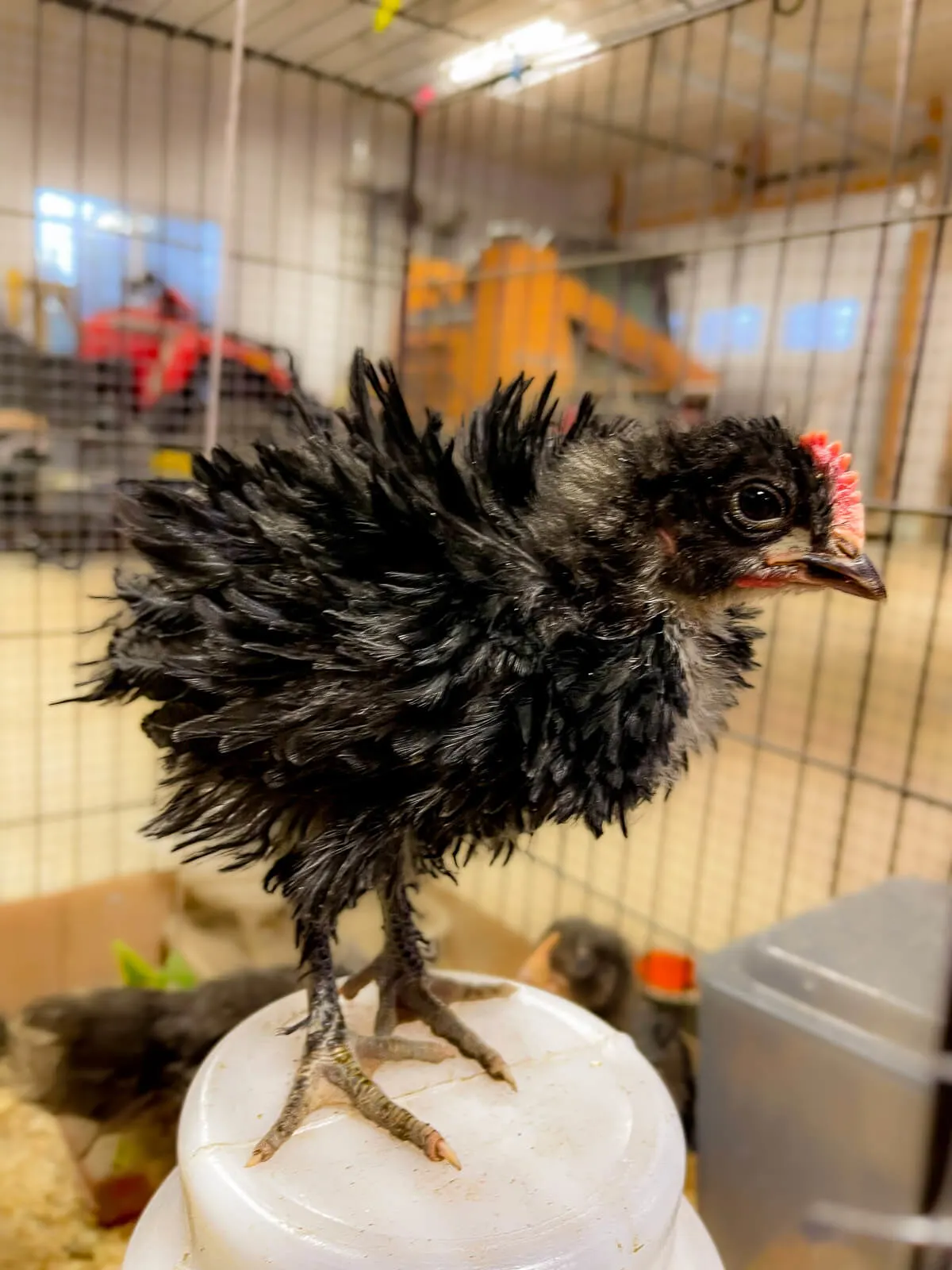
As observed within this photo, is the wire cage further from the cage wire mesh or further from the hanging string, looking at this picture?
the hanging string

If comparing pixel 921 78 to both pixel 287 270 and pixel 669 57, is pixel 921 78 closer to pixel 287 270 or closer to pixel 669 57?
pixel 669 57

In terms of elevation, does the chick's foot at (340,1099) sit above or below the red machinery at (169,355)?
below

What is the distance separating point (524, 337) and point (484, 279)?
0.10 meters

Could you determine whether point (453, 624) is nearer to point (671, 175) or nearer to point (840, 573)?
point (840, 573)

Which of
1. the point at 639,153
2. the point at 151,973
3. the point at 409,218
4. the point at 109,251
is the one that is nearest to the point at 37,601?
the point at 109,251

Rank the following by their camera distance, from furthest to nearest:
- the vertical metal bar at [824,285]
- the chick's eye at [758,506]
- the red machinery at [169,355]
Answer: the red machinery at [169,355], the vertical metal bar at [824,285], the chick's eye at [758,506]

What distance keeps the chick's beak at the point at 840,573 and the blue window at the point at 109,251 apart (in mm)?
1082

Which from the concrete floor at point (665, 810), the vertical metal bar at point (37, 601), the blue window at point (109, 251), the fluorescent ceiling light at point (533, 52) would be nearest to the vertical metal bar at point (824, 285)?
the concrete floor at point (665, 810)

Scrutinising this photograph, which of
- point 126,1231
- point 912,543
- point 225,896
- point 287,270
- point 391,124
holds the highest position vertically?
point 391,124

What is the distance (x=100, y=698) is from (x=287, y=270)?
3.79 ft

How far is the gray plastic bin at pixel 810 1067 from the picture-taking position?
71cm

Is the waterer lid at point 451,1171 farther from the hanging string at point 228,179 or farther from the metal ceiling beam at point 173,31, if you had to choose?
the metal ceiling beam at point 173,31

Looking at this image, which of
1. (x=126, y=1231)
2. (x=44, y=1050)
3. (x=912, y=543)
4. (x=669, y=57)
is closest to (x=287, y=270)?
(x=669, y=57)

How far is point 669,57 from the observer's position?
3.75 feet
